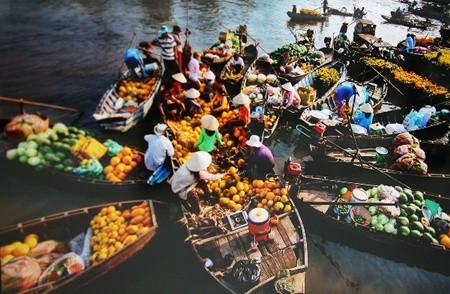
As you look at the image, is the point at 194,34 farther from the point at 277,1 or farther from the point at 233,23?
the point at 277,1

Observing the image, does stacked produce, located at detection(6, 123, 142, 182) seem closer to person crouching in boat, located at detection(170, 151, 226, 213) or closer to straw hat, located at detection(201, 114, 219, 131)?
person crouching in boat, located at detection(170, 151, 226, 213)

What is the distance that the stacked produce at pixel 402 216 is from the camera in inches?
316

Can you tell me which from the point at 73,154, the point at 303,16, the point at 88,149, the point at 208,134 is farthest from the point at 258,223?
the point at 303,16

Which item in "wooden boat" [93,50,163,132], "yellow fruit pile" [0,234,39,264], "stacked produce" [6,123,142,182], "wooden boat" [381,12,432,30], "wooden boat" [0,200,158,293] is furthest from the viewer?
"wooden boat" [381,12,432,30]

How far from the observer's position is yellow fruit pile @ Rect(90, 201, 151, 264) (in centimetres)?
655

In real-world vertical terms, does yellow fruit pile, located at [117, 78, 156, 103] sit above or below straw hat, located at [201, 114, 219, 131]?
below

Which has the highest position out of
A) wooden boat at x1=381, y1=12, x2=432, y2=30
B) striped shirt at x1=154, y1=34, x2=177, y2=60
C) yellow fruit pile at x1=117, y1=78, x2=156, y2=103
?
striped shirt at x1=154, y1=34, x2=177, y2=60

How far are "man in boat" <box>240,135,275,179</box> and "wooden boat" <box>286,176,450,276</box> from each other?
1036mm

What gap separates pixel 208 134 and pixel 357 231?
4.88 meters

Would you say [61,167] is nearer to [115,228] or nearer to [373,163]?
[115,228]

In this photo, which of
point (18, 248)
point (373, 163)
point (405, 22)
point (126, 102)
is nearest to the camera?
point (18, 248)

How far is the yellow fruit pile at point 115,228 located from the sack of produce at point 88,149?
2162mm

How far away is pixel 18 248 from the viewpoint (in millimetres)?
6156

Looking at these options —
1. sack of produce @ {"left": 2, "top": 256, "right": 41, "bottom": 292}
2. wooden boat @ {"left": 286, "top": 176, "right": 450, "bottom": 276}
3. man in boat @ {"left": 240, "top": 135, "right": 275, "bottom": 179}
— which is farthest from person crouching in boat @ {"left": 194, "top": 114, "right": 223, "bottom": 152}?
sack of produce @ {"left": 2, "top": 256, "right": 41, "bottom": 292}
